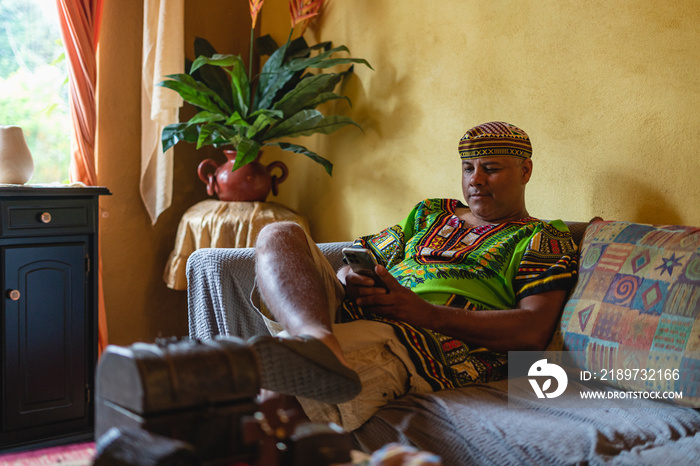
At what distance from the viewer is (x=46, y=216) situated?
2.14 meters

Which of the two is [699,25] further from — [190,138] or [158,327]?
[158,327]

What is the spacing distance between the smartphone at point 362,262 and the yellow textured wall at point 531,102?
795mm

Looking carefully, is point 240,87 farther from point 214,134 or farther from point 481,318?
point 481,318

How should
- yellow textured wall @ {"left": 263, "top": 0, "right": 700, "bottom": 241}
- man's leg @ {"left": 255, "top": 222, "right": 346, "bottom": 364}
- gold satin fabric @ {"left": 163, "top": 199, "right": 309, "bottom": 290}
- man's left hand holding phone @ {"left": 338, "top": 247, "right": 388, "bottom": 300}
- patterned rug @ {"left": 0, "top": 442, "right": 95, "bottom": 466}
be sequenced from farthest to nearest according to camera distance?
gold satin fabric @ {"left": 163, "top": 199, "right": 309, "bottom": 290}
patterned rug @ {"left": 0, "top": 442, "right": 95, "bottom": 466}
yellow textured wall @ {"left": 263, "top": 0, "right": 700, "bottom": 241}
man's left hand holding phone @ {"left": 338, "top": 247, "right": 388, "bottom": 300}
man's leg @ {"left": 255, "top": 222, "right": 346, "bottom": 364}

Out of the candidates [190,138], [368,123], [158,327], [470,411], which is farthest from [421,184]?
[158,327]

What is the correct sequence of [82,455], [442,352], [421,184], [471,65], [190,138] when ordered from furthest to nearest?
[190,138] < [421,184] < [471,65] < [82,455] < [442,352]

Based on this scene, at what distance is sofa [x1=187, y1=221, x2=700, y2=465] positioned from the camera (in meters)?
1.13

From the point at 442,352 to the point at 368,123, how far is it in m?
1.43

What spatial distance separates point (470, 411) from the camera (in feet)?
4.12

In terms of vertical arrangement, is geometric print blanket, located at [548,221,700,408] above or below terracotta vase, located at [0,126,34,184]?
below

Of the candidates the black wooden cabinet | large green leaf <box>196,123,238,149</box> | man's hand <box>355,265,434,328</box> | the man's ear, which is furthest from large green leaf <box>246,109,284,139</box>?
man's hand <box>355,265,434,328</box>

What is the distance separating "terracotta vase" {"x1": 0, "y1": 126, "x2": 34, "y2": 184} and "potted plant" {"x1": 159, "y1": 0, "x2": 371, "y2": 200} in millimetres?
561

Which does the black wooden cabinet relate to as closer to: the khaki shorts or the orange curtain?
the orange curtain

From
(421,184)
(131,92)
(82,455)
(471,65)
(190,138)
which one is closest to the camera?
(82,455)
